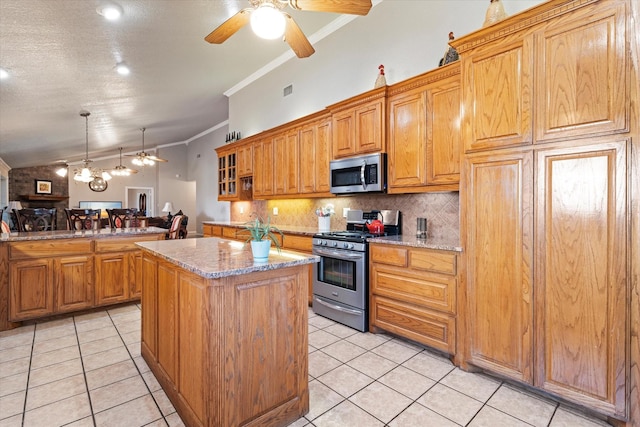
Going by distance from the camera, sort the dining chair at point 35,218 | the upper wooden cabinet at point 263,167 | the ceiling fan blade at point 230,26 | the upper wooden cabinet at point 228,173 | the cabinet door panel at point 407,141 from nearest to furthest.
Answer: the ceiling fan blade at point 230,26 < the cabinet door panel at point 407,141 < the dining chair at point 35,218 < the upper wooden cabinet at point 263,167 < the upper wooden cabinet at point 228,173

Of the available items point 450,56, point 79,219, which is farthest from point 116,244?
point 450,56

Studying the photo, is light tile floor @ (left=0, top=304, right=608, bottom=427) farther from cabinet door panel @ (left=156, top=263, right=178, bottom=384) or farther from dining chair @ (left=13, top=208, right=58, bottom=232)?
dining chair @ (left=13, top=208, right=58, bottom=232)

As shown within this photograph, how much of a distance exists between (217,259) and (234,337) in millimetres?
434

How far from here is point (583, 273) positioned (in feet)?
5.69

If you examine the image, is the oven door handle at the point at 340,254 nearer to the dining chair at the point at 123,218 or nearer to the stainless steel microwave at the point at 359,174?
the stainless steel microwave at the point at 359,174

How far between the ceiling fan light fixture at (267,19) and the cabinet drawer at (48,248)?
9.98ft

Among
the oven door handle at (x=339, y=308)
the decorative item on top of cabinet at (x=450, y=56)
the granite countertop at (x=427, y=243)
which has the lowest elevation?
the oven door handle at (x=339, y=308)

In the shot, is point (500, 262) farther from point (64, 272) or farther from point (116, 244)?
point (64, 272)

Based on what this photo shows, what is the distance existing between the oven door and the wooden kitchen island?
48.3 inches

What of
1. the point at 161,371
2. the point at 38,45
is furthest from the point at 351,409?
the point at 38,45

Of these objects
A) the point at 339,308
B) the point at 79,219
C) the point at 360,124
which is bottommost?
the point at 339,308

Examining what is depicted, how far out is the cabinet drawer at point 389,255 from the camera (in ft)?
8.67

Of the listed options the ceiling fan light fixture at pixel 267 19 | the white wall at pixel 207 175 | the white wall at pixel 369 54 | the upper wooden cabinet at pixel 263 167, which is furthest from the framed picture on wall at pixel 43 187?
the ceiling fan light fixture at pixel 267 19

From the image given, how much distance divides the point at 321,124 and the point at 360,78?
76cm
